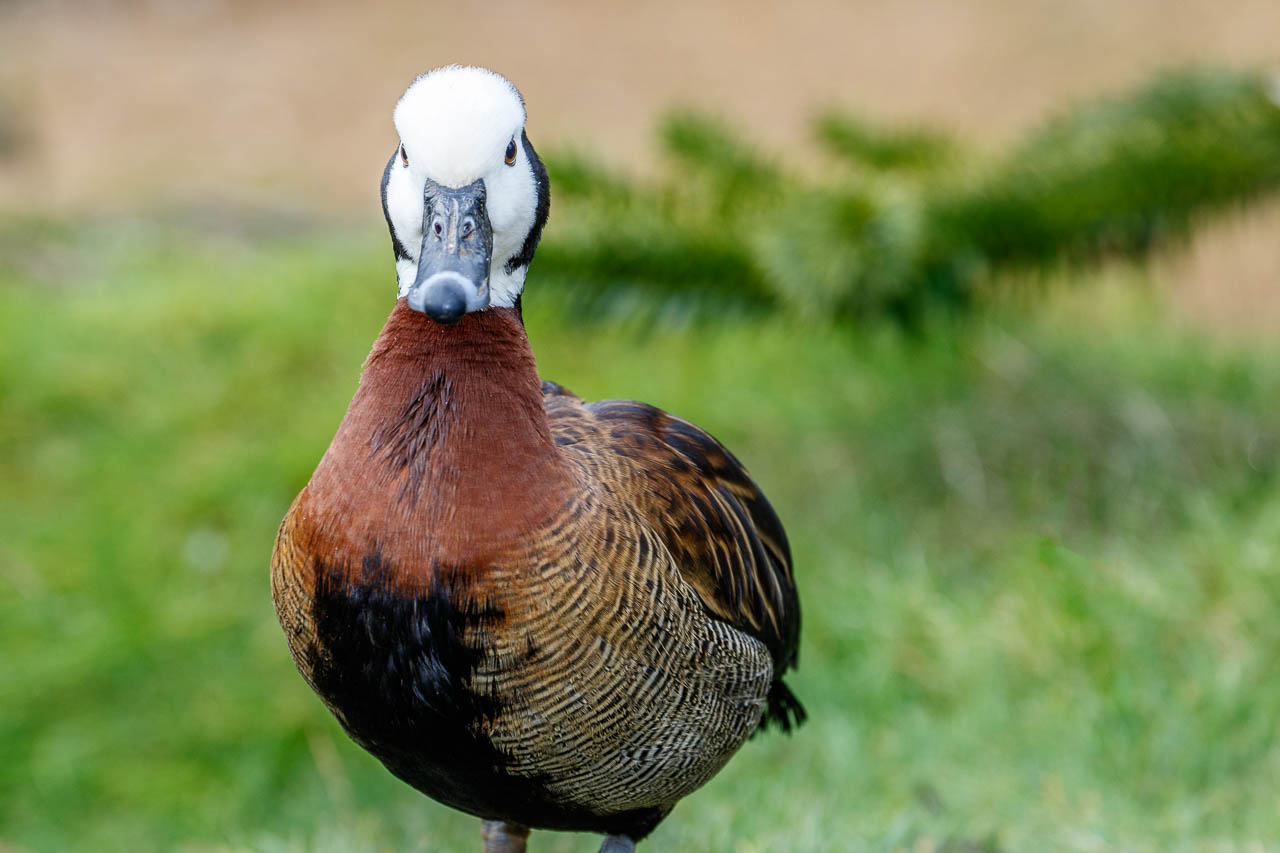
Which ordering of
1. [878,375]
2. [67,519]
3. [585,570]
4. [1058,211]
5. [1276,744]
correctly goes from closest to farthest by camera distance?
[585,570] → [1276,744] → [1058,211] → [67,519] → [878,375]

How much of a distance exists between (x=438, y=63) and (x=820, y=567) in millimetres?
6337

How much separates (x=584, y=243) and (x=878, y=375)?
1.73 metres

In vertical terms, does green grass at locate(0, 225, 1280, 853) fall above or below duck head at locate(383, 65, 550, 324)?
below

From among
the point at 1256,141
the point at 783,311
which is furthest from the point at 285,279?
the point at 1256,141

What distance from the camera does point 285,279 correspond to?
6676 mm

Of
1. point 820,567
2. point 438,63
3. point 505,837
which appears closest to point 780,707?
point 505,837

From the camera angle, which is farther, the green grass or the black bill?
the green grass

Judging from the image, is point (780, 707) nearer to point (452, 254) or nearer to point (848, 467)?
point (452, 254)

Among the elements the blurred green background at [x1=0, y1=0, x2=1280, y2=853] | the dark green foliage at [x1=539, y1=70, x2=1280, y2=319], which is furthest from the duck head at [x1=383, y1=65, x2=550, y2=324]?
the dark green foliage at [x1=539, y1=70, x2=1280, y2=319]

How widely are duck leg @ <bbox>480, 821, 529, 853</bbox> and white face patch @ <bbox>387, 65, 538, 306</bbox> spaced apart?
110cm

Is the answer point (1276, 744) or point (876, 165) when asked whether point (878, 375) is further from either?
point (1276, 744)

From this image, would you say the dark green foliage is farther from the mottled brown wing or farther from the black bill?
the black bill

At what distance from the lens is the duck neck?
188 centimetres

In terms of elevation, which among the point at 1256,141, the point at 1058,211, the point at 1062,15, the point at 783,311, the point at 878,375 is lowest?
the point at 878,375
